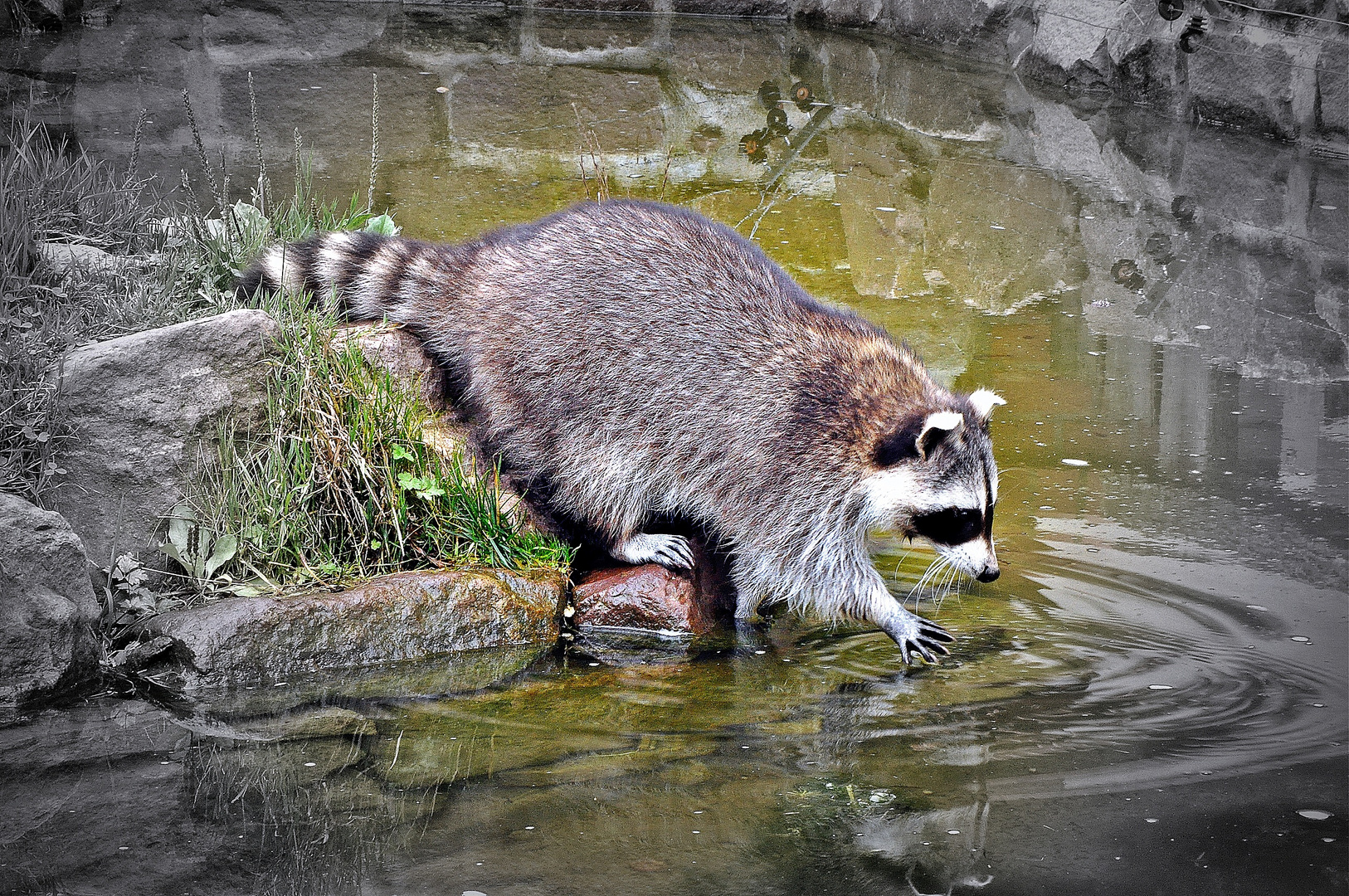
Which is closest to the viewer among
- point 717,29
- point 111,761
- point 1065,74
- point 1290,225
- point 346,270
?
point 111,761

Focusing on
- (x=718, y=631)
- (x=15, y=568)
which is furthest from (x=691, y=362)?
(x=15, y=568)

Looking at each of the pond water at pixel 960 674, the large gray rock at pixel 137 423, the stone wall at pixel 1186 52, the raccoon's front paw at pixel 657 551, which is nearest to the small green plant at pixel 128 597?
the large gray rock at pixel 137 423

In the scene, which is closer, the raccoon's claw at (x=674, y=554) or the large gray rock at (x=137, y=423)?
the large gray rock at (x=137, y=423)

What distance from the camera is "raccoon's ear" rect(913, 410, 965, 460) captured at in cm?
367

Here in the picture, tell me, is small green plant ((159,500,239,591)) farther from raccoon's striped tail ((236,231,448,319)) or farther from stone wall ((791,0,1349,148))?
stone wall ((791,0,1349,148))

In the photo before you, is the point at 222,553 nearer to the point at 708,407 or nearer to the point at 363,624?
the point at 363,624

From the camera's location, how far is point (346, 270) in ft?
14.6

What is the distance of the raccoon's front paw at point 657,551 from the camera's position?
13.5 feet

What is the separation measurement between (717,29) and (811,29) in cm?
115

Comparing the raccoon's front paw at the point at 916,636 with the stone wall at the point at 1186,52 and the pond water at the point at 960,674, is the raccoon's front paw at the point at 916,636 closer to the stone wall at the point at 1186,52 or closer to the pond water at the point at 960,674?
the pond water at the point at 960,674

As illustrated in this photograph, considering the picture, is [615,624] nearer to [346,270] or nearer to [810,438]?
[810,438]

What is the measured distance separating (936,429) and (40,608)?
8.40 ft

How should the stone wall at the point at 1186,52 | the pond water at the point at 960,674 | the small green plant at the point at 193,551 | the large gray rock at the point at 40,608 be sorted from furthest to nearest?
the stone wall at the point at 1186,52, the small green plant at the point at 193,551, the large gray rock at the point at 40,608, the pond water at the point at 960,674

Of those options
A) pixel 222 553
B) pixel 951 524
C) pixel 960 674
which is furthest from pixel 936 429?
pixel 222 553
